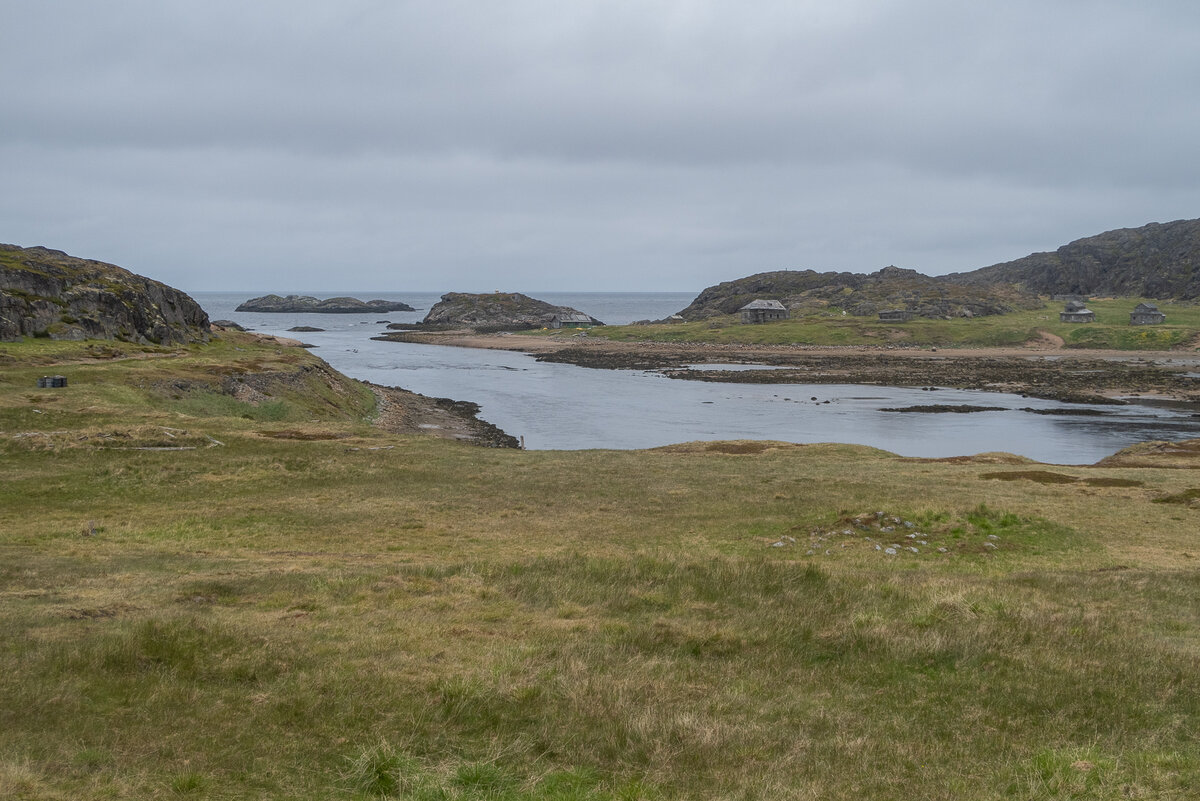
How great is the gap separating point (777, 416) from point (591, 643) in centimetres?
7348

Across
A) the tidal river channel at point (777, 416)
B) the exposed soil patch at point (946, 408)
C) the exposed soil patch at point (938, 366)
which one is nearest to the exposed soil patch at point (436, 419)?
the tidal river channel at point (777, 416)

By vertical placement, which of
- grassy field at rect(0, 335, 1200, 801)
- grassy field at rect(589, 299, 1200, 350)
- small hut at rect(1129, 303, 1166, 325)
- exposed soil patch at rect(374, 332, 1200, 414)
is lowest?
grassy field at rect(0, 335, 1200, 801)

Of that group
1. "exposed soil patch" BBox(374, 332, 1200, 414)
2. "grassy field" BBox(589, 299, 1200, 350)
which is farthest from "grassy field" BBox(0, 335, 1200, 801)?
"grassy field" BBox(589, 299, 1200, 350)

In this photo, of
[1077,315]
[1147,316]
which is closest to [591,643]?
[1147,316]

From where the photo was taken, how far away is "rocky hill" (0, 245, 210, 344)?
2945 inches

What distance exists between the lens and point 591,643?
549 inches

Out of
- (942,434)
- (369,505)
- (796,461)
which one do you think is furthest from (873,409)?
(369,505)

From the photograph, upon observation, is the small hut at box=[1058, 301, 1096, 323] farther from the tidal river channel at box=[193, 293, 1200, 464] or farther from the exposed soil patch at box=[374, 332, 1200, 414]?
the tidal river channel at box=[193, 293, 1200, 464]

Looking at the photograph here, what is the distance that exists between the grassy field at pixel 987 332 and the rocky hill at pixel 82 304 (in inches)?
4906

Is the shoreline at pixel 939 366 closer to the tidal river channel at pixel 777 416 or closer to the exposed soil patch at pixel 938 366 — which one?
the exposed soil patch at pixel 938 366

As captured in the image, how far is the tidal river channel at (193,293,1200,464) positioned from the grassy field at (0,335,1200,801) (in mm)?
35765

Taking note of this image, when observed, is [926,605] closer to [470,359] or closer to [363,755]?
[363,755]

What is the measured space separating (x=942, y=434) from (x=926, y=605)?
62.0 metres

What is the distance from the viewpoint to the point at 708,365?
147 m
